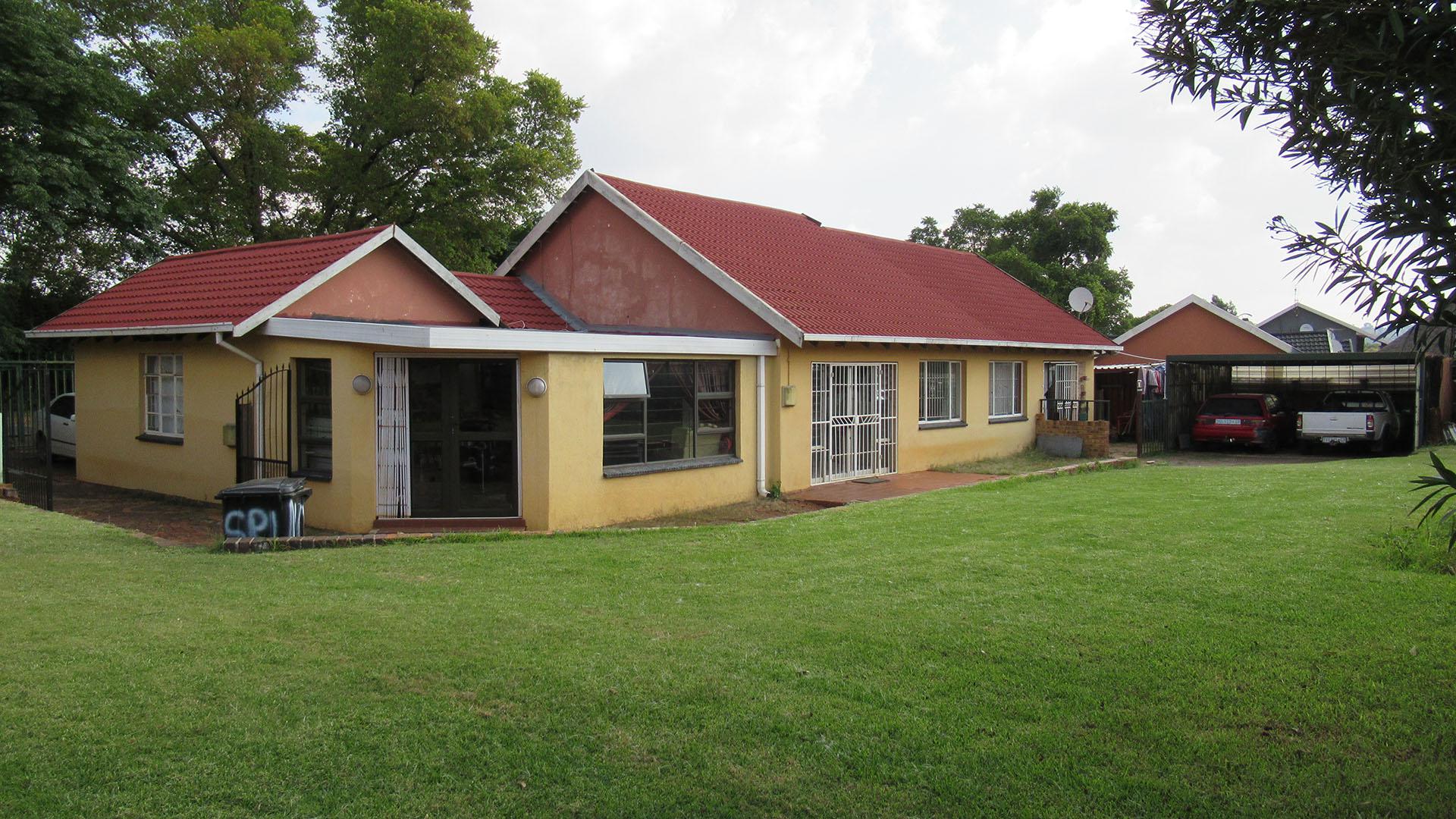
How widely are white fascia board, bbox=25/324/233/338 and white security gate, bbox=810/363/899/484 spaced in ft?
29.2

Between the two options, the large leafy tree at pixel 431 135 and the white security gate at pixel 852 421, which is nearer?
the white security gate at pixel 852 421

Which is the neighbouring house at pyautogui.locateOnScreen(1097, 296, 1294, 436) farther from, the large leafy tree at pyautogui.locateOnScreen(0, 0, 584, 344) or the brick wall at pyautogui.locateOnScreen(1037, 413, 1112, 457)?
the large leafy tree at pyautogui.locateOnScreen(0, 0, 584, 344)

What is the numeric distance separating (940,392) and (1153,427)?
7854mm

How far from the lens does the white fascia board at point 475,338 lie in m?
11.8

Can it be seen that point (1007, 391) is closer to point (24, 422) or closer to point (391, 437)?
point (391, 437)

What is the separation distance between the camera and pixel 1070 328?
26.1 metres

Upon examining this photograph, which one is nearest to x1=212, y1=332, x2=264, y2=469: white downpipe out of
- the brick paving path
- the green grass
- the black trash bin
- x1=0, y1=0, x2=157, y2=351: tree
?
the brick paving path

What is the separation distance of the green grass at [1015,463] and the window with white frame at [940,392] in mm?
981

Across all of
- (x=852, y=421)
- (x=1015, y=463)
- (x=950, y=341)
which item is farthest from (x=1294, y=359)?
(x=852, y=421)

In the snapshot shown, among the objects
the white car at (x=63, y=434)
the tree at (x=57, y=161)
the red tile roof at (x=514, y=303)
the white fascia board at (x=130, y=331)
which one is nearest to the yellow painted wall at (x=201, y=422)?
the white fascia board at (x=130, y=331)

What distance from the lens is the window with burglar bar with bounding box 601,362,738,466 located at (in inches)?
542

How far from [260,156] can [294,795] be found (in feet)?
96.5

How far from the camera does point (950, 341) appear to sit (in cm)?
1933

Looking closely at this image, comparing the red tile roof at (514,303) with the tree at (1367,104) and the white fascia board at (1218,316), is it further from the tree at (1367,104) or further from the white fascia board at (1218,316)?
the white fascia board at (1218,316)
